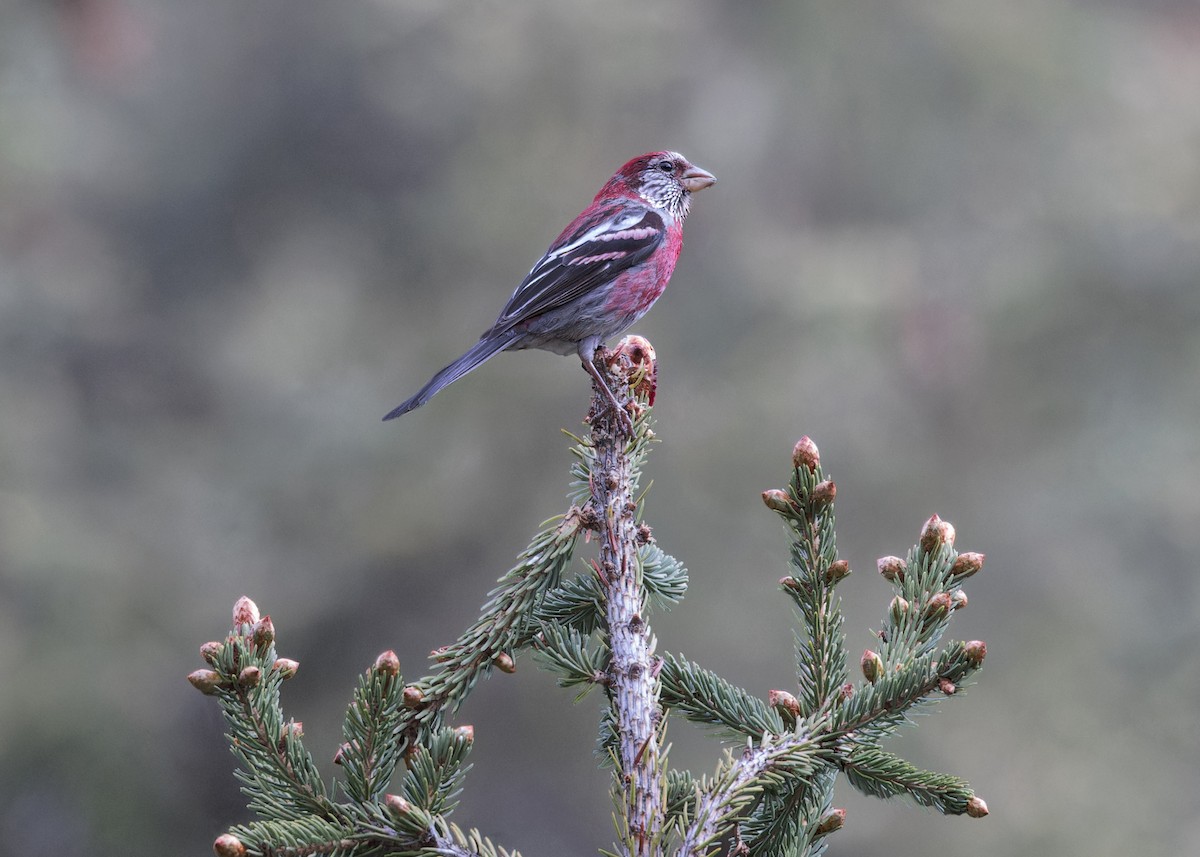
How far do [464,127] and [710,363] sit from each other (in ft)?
6.95

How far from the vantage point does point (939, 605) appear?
1.68 meters

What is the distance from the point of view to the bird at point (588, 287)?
3297 mm

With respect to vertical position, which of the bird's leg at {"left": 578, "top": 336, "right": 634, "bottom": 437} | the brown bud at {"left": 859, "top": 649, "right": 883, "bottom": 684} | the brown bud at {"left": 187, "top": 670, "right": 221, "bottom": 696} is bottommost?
the brown bud at {"left": 187, "top": 670, "right": 221, "bottom": 696}

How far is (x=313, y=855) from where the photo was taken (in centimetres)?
142

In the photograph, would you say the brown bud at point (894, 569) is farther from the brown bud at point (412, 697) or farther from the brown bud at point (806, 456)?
the brown bud at point (412, 697)

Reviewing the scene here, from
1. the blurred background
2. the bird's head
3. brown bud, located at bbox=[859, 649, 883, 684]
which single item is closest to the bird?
the bird's head

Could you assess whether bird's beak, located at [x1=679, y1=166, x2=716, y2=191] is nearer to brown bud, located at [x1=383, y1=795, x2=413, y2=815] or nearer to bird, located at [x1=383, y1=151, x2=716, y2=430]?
bird, located at [x1=383, y1=151, x2=716, y2=430]

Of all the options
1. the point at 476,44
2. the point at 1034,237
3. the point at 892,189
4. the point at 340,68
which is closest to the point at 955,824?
the point at 1034,237

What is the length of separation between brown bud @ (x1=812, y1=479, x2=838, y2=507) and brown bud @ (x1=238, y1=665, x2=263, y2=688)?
844mm

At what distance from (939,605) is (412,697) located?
81 centimetres

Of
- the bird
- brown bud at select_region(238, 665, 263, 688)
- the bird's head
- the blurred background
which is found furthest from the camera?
the blurred background

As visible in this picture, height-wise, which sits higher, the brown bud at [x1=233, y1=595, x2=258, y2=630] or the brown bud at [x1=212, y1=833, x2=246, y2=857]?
the brown bud at [x1=233, y1=595, x2=258, y2=630]

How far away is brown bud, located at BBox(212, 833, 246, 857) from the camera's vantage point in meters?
1.32

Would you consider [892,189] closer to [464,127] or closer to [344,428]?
[464,127]
